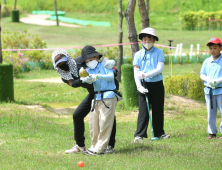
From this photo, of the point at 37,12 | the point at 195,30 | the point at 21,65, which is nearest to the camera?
the point at 21,65

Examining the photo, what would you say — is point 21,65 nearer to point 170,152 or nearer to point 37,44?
point 37,44

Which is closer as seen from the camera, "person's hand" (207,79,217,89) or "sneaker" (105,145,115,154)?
"sneaker" (105,145,115,154)

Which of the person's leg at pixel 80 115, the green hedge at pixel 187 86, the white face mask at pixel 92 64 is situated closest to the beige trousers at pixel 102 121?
the person's leg at pixel 80 115

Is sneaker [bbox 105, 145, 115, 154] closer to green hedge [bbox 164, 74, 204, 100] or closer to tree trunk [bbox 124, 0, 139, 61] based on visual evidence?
tree trunk [bbox 124, 0, 139, 61]

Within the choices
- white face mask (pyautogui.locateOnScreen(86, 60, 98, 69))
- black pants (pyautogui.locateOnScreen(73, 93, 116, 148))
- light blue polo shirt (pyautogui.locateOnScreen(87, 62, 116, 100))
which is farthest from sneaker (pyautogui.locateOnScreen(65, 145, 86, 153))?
white face mask (pyautogui.locateOnScreen(86, 60, 98, 69))

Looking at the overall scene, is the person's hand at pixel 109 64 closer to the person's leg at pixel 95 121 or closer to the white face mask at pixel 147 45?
the person's leg at pixel 95 121

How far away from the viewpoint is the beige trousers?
19.0 ft

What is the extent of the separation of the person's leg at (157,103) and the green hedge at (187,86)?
18.3ft

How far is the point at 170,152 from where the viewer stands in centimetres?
593

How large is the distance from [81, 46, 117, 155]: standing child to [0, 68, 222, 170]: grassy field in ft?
0.81

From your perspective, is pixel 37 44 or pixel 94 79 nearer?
pixel 94 79

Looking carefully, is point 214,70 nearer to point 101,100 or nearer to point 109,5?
point 101,100

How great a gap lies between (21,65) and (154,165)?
15.7 m

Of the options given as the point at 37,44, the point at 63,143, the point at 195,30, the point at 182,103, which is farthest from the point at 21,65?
A: the point at 195,30
